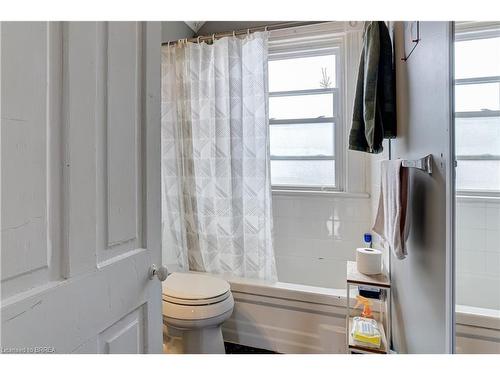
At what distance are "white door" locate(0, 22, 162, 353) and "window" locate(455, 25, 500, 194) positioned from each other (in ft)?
2.70

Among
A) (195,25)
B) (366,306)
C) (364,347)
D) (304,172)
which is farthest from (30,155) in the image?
(195,25)

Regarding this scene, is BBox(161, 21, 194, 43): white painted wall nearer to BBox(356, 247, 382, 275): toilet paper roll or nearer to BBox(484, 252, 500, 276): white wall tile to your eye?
BBox(356, 247, 382, 275): toilet paper roll

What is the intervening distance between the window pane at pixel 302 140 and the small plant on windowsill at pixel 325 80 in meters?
0.29

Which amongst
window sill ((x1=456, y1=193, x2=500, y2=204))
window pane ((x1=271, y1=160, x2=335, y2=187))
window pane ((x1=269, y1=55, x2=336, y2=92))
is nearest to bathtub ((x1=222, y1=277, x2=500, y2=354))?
window pane ((x1=271, y1=160, x2=335, y2=187))

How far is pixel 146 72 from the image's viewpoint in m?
0.78

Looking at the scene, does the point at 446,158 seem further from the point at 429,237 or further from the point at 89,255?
the point at 89,255

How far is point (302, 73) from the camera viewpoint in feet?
7.25

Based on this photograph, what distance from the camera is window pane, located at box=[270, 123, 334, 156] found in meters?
2.18

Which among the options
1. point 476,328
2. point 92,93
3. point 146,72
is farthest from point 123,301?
point 476,328

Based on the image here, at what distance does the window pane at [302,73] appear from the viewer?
2.14 meters

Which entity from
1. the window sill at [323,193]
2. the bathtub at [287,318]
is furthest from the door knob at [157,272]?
the window sill at [323,193]

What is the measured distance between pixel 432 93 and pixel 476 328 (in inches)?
26.9

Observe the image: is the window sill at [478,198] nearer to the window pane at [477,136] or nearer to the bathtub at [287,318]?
the window pane at [477,136]

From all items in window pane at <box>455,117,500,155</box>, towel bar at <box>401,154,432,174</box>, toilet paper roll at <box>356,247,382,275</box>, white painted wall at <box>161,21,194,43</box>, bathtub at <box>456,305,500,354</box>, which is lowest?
toilet paper roll at <box>356,247,382,275</box>
